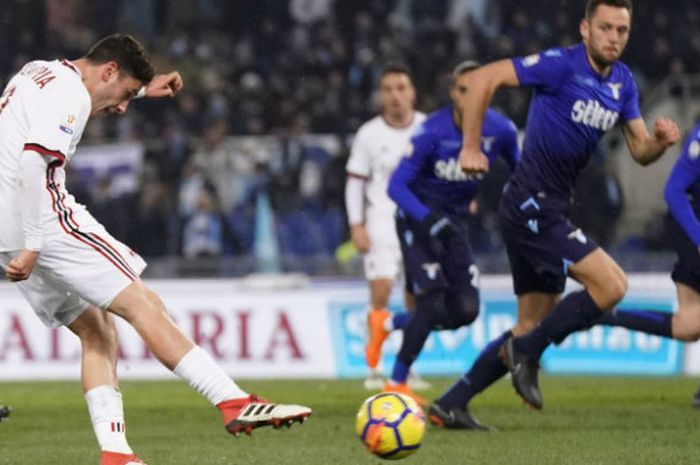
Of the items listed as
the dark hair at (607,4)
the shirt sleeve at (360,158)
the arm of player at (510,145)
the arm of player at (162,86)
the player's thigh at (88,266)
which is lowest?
the shirt sleeve at (360,158)

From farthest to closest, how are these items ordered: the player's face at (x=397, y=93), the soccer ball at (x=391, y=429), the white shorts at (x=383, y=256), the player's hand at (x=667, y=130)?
the white shorts at (x=383, y=256) < the player's face at (x=397, y=93) < the player's hand at (x=667, y=130) < the soccer ball at (x=391, y=429)

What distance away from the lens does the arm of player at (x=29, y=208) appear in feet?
19.5

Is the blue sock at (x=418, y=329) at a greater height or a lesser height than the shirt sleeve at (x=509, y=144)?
lesser

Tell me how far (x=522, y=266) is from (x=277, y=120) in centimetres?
1067

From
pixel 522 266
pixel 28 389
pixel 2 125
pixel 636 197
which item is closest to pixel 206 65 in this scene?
pixel 636 197

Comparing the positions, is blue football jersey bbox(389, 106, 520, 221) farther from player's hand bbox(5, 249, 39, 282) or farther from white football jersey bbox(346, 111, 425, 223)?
player's hand bbox(5, 249, 39, 282)

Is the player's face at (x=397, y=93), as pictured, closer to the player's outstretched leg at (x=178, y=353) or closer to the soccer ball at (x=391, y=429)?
the soccer ball at (x=391, y=429)

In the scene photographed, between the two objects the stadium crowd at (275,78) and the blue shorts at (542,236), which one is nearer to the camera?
the blue shorts at (542,236)

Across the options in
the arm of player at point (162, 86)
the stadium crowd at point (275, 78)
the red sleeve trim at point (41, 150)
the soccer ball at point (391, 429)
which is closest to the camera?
the red sleeve trim at point (41, 150)

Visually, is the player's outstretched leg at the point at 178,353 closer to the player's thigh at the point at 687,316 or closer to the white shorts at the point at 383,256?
the player's thigh at the point at 687,316

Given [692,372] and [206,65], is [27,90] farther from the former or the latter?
[206,65]

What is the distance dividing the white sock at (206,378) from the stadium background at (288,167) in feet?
25.8

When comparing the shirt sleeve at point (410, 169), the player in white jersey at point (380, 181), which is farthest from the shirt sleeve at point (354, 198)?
the shirt sleeve at point (410, 169)

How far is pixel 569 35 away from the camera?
1802 centimetres
